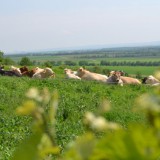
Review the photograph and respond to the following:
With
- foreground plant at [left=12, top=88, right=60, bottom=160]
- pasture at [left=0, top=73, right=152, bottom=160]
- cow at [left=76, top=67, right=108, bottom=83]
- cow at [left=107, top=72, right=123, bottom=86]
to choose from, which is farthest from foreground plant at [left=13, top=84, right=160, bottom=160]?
cow at [left=76, top=67, right=108, bottom=83]

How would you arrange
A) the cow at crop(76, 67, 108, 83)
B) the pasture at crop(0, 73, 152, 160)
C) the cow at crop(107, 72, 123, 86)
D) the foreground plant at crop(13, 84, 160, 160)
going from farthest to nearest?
the cow at crop(76, 67, 108, 83) → the cow at crop(107, 72, 123, 86) → the pasture at crop(0, 73, 152, 160) → the foreground plant at crop(13, 84, 160, 160)

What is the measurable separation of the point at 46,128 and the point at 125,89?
683 inches

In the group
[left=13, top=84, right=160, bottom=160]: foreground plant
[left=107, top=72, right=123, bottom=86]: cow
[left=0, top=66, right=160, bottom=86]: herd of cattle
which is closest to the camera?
[left=13, top=84, right=160, bottom=160]: foreground plant

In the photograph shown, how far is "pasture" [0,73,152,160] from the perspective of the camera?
349 inches

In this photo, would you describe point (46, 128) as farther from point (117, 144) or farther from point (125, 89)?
point (125, 89)

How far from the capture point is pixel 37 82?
1759cm

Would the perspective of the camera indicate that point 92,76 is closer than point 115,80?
No

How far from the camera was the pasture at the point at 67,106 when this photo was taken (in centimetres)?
888

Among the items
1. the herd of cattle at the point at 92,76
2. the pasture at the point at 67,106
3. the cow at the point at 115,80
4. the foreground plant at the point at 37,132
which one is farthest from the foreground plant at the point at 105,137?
the cow at the point at 115,80

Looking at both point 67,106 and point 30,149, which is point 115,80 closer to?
point 67,106

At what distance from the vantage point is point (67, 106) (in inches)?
508

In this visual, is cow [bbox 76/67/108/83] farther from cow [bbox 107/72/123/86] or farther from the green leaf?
the green leaf

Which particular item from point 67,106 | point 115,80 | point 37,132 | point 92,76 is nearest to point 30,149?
point 37,132

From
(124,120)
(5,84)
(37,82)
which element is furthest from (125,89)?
(124,120)
